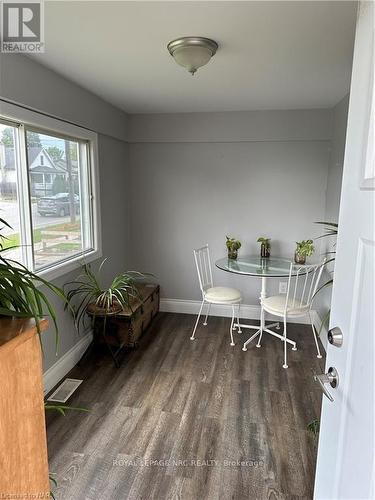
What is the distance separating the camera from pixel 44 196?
2.49 m

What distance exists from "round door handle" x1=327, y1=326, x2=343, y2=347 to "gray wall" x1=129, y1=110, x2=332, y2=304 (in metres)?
2.70

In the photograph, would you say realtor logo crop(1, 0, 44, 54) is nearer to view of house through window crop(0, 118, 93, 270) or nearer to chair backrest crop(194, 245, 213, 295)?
view of house through window crop(0, 118, 93, 270)

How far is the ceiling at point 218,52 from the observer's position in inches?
57.6

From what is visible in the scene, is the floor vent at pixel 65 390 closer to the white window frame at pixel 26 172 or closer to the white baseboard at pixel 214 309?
the white window frame at pixel 26 172

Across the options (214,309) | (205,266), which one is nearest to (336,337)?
(205,266)

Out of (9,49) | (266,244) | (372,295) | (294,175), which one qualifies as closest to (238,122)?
(294,175)

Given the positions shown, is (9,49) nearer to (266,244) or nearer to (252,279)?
(266,244)

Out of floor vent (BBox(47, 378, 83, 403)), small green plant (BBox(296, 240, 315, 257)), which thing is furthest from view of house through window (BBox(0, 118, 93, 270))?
small green plant (BBox(296, 240, 315, 257))

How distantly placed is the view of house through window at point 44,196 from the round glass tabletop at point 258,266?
4.46 ft

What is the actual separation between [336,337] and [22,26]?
1.95m

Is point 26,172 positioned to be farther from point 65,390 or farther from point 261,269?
point 261,269

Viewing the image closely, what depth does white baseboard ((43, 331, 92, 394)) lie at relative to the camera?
2.44 m

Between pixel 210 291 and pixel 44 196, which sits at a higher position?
pixel 44 196

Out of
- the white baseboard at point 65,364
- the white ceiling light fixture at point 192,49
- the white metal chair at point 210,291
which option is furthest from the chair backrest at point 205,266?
the white ceiling light fixture at point 192,49
